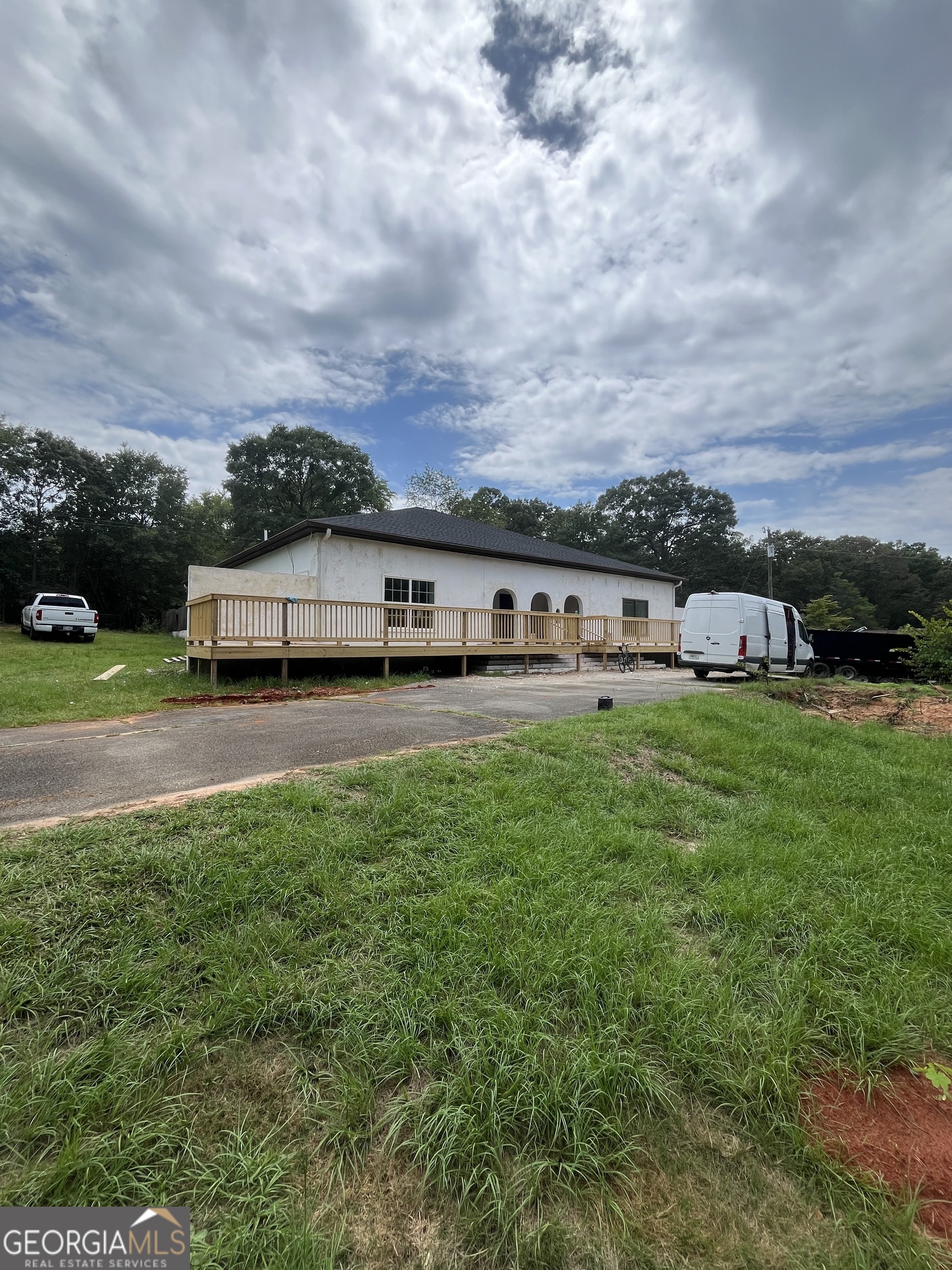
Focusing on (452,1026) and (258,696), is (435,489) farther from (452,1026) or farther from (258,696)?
(452,1026)

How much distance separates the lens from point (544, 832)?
2980mm

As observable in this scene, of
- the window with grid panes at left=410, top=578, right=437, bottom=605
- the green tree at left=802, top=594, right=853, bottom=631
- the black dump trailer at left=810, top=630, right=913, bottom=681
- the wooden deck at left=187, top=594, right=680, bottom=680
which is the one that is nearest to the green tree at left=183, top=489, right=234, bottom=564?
the window with grid panes at left=410, top=578, right=437, bottom=605

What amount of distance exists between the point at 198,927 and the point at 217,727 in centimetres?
389

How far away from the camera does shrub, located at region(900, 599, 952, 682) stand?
11.9 metres

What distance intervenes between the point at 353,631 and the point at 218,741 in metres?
6.97

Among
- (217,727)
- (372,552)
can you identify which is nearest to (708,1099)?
(217,727)

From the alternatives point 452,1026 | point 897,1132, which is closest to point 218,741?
point 452,1026

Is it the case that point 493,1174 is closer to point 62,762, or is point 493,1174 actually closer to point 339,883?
point 339,883

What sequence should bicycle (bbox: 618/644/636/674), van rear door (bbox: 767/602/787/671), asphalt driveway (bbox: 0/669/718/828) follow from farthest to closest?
bicycle (bbox: 618/644/636/674)
van rear door (bbox: 767/602/787/671)
asphalt driveway (bbox: 0/669/718/828)

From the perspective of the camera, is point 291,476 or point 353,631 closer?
point 353,631

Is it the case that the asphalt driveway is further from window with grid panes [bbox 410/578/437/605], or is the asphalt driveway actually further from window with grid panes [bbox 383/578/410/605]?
window with grid panes [bbox 410/578/437/605]

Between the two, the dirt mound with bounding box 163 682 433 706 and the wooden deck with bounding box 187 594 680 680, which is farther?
the wooden deck with bounding box 187 594 680 680

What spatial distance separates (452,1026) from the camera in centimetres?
166

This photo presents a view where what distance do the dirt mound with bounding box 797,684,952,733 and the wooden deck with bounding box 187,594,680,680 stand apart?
23.1 feet
